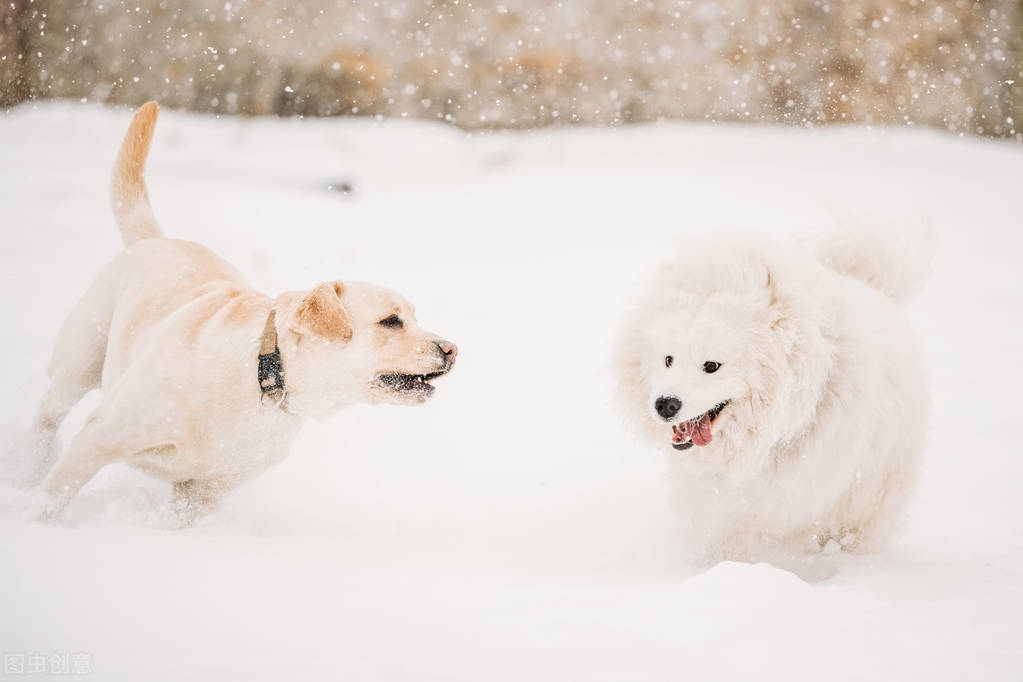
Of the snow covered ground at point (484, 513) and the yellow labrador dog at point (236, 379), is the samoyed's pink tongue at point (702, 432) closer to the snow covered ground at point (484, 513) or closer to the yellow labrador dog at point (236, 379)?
the snow covered ground at point (484, 513)

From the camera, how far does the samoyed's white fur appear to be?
2.78m

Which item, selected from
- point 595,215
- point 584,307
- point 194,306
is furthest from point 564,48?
point 194,306

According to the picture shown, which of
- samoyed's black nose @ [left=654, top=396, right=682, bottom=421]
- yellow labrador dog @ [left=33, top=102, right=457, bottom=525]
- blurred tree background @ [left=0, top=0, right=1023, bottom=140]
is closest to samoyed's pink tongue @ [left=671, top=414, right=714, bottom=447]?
samoyed's black nose @ [left=654, top=396, right=682, bottom=421]

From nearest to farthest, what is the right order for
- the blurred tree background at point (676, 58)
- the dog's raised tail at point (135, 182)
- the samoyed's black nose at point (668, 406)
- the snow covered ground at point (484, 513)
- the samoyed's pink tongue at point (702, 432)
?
the snow covered ground at point (484, 513)
the samoyed's black nose at point (668, 406)
the samoyed's pink tongue at point (702, 432)
the dog's raised tail at point (135, 182)
the blurred tree background at point (676, 58)

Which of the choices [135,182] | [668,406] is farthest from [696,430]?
[135,182]

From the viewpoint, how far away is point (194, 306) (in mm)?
3045

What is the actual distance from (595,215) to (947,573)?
912cm

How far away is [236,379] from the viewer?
9.30ft

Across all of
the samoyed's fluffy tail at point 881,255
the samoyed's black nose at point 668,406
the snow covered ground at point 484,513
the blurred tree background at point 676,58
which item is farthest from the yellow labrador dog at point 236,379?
the blurred tree background at point 676,58

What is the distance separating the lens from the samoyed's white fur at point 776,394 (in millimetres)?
2783

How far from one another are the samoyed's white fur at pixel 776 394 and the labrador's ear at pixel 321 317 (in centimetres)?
111

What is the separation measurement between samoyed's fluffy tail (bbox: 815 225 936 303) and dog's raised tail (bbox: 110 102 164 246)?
3.07 meters

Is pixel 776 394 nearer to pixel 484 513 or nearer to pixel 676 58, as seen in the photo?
pixel 484 513

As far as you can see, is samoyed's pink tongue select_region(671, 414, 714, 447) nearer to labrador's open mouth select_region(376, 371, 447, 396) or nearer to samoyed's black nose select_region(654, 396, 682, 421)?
samoyed's black nose select_region(654, 396, 682, 421)
